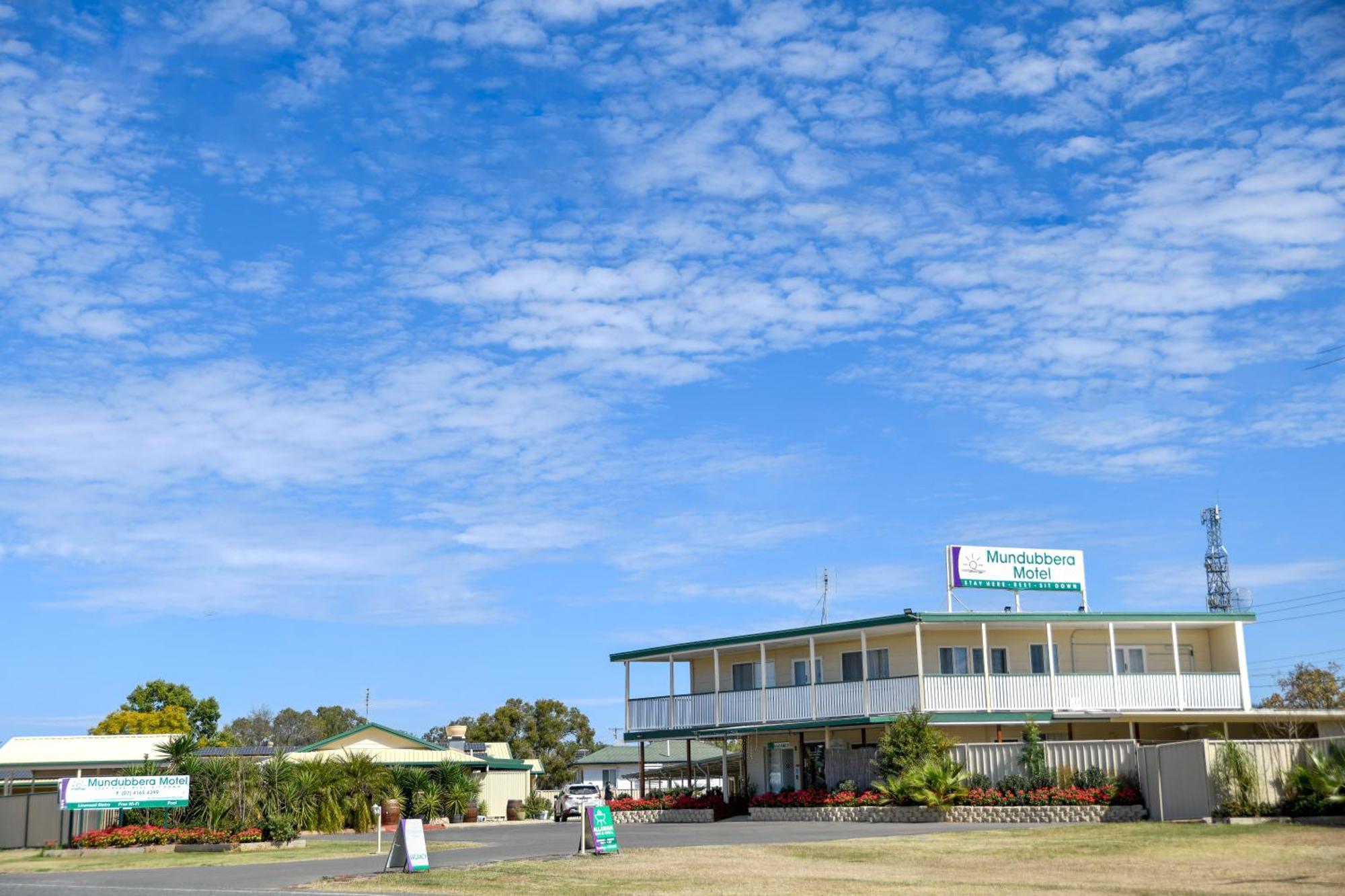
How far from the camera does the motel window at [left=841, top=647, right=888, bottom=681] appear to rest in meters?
44.9

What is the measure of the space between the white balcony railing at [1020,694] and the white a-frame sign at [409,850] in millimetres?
19540

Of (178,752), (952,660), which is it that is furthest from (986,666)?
(178,752)

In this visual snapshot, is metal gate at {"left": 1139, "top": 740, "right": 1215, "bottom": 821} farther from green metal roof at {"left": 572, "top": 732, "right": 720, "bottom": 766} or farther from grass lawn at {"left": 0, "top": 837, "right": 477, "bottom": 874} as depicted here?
green metal roof at {"left": 572, "top": 732, "right": 720, "bottom": 766}

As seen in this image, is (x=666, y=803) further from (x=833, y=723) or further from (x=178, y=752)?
(x=178, y=752)

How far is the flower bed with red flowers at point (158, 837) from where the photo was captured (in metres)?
35.8

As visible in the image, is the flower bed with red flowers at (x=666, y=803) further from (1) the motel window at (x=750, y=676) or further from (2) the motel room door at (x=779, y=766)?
(1) the motel window at (x=750, y=676)

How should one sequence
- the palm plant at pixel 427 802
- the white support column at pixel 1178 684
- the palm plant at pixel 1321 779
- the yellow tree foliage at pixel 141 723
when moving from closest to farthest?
the palm plant at pixel 1321 779 → the white support column at pixel 1178 684 → the palm plant at pixel 427 802 → the yellow tree foliage at pixel 141 723

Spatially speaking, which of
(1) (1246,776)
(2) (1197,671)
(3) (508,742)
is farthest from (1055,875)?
(3) (508,742)

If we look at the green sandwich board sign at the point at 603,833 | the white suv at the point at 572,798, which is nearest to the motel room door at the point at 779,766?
the white suv at the point at 572,798

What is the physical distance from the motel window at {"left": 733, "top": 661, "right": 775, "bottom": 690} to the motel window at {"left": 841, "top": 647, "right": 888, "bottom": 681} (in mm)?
3009

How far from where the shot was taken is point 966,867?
21375 millimetres

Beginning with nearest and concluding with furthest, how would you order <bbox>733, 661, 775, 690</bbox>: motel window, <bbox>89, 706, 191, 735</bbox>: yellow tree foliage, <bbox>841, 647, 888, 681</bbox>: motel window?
<bbox>841, 647, 888, 681</bbox>: motel window, <bbox>733, 661, 775, 690</bbox>: motel window, <bbox>89, 706, 191, 735</bbox>: yellow tree foliage

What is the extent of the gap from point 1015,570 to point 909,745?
10.7 meters

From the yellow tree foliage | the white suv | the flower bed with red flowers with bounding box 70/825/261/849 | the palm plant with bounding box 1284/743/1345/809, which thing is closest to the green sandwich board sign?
the flower bed with red flowers with bounding box 70/825/261/849
